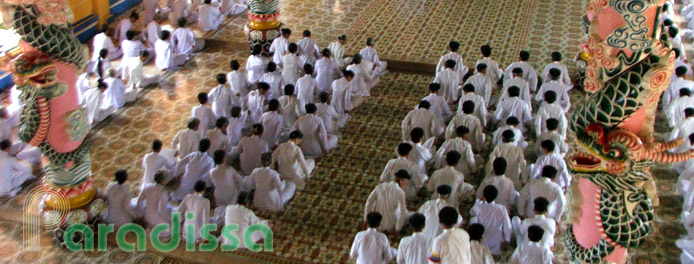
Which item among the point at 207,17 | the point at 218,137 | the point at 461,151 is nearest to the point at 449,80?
the point at 461,151

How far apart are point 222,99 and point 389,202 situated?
3012 millimetres

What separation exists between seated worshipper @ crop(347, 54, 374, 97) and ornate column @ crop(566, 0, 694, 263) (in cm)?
518

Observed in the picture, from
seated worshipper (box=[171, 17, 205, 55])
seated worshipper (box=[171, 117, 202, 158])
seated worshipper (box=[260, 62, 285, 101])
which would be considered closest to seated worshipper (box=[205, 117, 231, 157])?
seated worshipper (box=[171, 117, 202, 158])

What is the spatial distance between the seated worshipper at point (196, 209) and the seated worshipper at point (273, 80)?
2.72 m

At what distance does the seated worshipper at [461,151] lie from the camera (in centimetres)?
771

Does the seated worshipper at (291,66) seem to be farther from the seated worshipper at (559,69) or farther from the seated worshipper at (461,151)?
the seated worshipper at (559,69)

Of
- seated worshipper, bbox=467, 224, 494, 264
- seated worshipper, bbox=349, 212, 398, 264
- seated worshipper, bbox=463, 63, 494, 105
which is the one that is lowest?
seated worshipper, bbox=463, 63, 494, 105

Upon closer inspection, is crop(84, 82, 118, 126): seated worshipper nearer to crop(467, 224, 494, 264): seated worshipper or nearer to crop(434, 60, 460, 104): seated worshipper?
crop(434, 60, 460, 104): seated worshipper

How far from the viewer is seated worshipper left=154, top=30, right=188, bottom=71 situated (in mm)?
10416

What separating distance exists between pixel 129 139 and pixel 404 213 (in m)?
3.88

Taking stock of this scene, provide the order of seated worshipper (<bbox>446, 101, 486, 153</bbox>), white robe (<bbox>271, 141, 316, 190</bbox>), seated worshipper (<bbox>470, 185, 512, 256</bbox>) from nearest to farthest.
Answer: seated worshipper (<bbox>470, 185, 512, 256</bbox>) → white robe (<bbox>271, 141, 316, 190</bbox>) → seated worshipper (<bbox>446, 101, 486, 153</bbox>)

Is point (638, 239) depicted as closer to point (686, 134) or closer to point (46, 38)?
point (686, 134)

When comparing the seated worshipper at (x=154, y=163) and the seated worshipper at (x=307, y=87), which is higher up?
→ the seated worshipper at (x=154, y=163)

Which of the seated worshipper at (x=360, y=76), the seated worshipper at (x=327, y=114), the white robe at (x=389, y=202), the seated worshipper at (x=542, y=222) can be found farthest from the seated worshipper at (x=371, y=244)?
the seated worshipper at (x=360, y=76)
